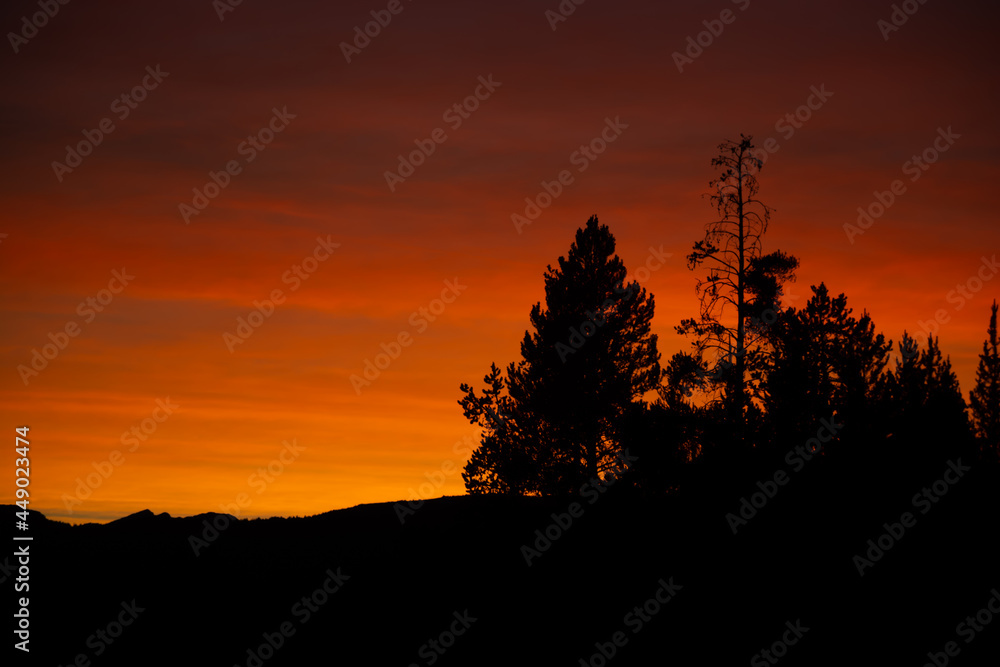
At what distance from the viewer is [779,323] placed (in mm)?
30344

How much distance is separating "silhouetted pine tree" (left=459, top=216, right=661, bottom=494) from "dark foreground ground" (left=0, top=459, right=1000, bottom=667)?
3.77 meters

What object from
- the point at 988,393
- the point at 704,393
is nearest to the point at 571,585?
the point at 704,393

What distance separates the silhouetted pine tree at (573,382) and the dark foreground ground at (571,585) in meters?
3.77

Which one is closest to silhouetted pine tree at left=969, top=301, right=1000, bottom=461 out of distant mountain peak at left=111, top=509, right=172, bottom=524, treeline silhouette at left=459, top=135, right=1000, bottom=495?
treeline silhouette at left=459, top=135, right=1000, bottom=495

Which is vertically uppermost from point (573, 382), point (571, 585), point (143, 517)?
point (573, 382)

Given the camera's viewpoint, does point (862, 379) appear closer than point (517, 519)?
No

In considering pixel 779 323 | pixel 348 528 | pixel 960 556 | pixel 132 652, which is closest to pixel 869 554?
pixel 960 556

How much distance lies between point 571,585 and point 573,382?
1104cm

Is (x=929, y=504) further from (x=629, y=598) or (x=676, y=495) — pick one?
(x=629, y=598)

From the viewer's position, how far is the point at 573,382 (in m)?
34.4

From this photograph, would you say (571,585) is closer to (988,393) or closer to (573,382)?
(573,382)

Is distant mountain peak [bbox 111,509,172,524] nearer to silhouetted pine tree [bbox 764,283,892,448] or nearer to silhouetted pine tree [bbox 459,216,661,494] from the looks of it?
silhouetted pine tree [bbox 459,216,661,494]

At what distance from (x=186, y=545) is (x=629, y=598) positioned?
1414 cm

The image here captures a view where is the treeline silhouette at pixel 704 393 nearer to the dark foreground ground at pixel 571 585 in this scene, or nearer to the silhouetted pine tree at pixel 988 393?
the dark foreground ground at pixel 571 585
